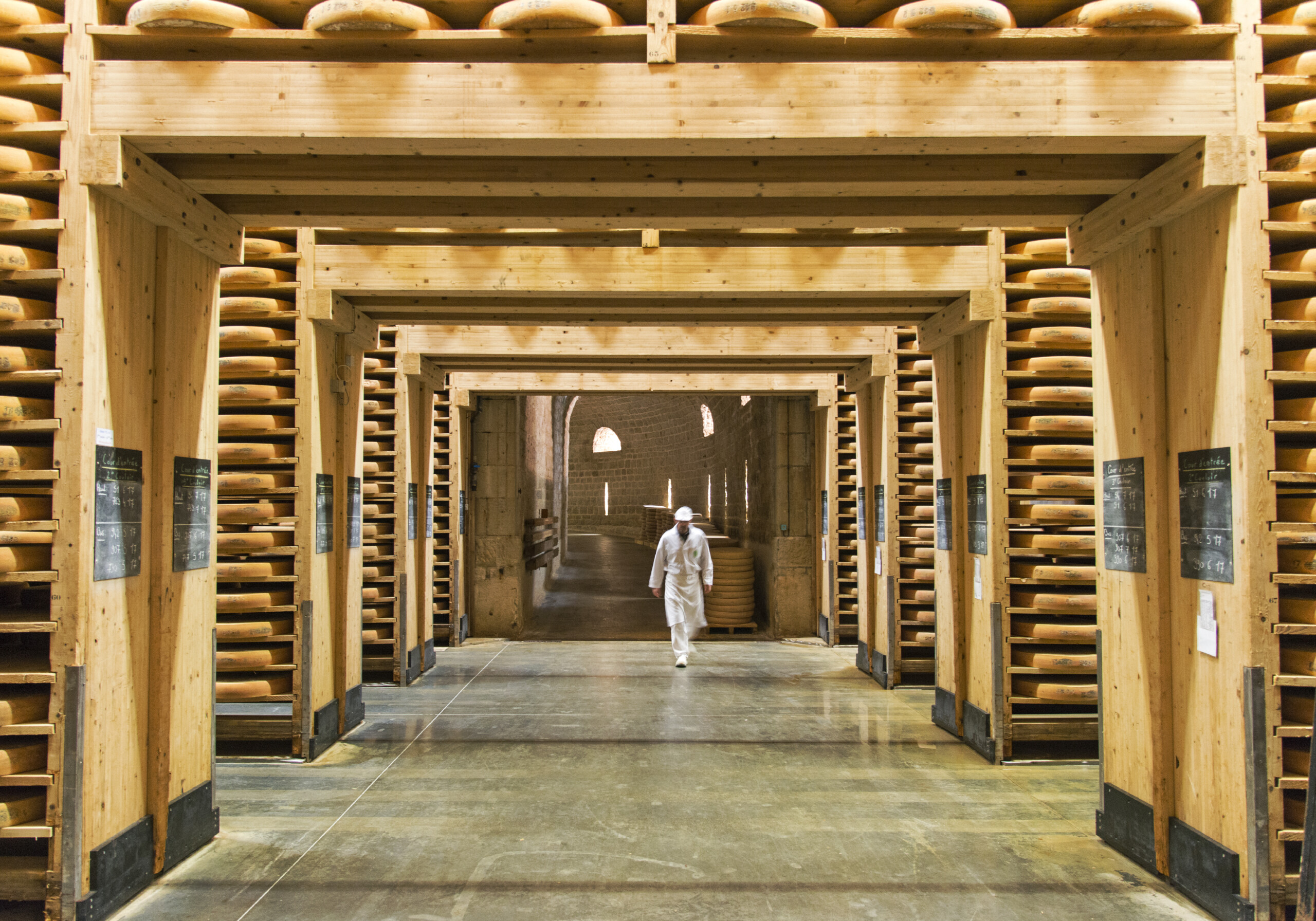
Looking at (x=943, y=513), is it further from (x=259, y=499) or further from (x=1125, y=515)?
(x=259, y=499)

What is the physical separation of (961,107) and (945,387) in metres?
3.45

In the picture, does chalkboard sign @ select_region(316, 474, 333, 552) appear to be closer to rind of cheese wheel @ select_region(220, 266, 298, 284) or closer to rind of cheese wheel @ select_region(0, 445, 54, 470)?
rind of cheese wheel @ select_region(220, 266, 298, 284)

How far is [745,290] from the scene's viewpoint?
6027mm

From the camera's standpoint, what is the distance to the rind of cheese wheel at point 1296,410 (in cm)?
360

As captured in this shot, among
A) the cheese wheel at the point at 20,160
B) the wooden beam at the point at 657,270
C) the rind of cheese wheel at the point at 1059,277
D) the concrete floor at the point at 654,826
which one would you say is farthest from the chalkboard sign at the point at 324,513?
the rind of cheese wheel at the point at 1059,277

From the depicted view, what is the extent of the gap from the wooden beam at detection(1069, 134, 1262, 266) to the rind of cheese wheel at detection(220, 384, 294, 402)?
219 inches

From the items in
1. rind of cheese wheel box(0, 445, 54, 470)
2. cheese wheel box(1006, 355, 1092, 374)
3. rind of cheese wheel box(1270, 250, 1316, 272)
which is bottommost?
rind of cheese wheel box(0, 445, 54, 470)

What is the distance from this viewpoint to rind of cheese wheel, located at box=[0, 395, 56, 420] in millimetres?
3422

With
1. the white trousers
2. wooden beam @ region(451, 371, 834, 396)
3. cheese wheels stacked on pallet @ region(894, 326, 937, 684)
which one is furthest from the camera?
wooden beam @ region(451, 371, 834, 396)

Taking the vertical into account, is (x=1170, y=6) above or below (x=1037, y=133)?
above

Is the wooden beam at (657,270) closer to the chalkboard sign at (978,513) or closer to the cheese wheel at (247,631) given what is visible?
the chalkboard sign at (978,513)

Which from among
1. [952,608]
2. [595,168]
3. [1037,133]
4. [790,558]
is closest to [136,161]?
[595,168]

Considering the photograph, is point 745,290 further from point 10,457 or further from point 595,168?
point 10,457

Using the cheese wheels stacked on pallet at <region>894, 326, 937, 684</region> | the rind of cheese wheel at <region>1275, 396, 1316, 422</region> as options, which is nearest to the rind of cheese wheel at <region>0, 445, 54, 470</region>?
the rind of cheese wheel at <region>1275, 396, 1316, 422</region>
